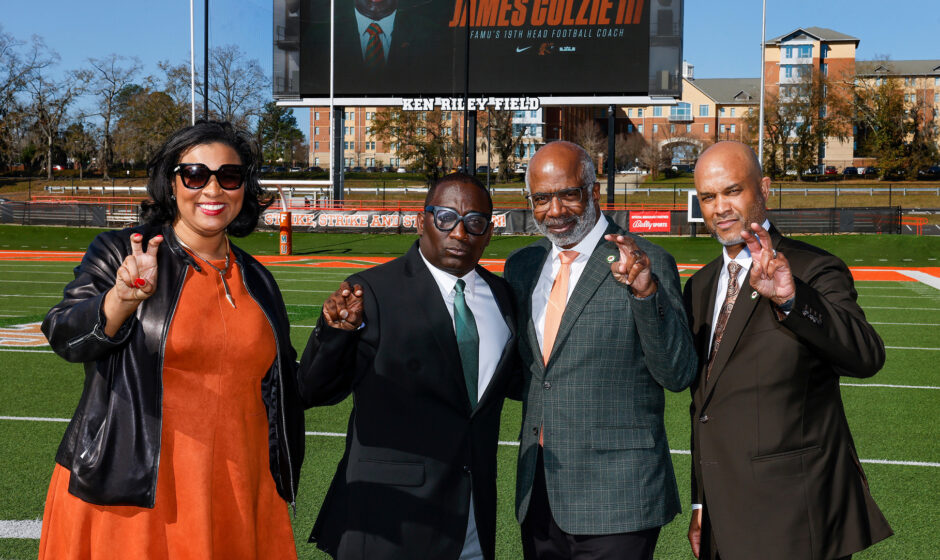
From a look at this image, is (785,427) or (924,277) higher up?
(785,427)

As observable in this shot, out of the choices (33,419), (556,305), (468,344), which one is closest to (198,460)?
(468,344)

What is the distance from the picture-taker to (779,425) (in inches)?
106

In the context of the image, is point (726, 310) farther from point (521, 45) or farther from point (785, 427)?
point (521, 45)

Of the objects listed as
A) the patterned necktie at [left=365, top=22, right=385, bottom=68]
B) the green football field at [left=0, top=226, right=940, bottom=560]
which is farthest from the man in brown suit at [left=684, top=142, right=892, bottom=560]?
the patterned necktie at [left=365, top=22, right=385, bottom=68]

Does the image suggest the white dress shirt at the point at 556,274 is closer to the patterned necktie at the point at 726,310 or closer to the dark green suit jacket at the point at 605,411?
the dark green suit jacket at the point at 605,411

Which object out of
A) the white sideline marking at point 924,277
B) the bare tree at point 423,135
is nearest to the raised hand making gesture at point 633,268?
the white sideline marking at point 924,277

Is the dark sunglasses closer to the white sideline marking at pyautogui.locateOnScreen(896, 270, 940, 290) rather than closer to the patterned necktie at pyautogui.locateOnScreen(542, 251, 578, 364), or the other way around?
the patterned necktie at pyautogui.locateOnScreen(542, 251, 578, 364)

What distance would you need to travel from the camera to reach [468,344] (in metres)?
2.86

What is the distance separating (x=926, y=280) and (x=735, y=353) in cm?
1813

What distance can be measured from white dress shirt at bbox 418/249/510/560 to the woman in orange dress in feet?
1.90

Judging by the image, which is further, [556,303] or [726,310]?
[556,303]

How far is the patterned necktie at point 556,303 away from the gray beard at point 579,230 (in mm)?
44

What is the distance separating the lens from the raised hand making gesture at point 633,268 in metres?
2.63

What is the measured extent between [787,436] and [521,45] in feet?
101
